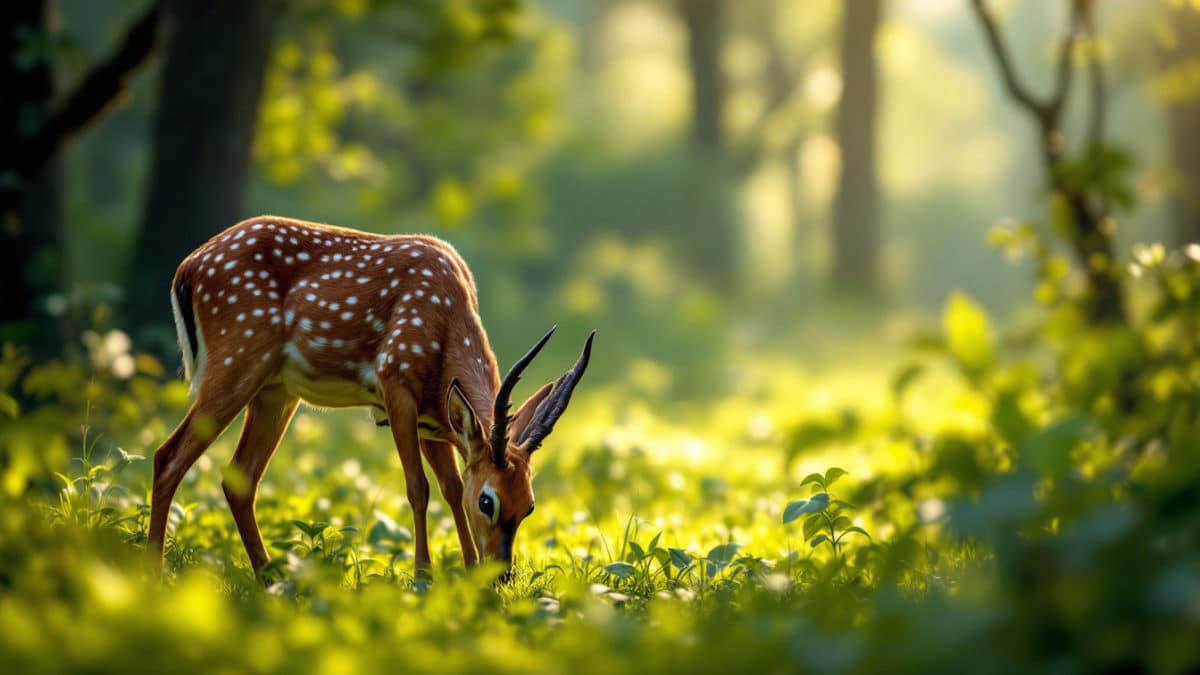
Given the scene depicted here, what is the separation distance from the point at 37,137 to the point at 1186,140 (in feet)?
42.6

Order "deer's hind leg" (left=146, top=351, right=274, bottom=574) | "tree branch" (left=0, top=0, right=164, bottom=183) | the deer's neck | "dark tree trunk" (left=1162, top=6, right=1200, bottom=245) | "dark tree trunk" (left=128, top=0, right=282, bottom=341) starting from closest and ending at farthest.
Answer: "deer's hind leg" (left=146, top=351, right=274, bottom=574) → the deer's neck → "tree branch" (left=0, top=0, right=164, bottom=183) → "dark tree trunk" (left=128, top=0, right=282, bottom=341) → "dark tree trunk" (left=1162, top=6, right=1200, bottom=245)

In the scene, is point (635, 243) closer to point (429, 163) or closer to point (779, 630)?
point (429, 163)

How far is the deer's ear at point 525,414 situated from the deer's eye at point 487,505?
1.14 feet

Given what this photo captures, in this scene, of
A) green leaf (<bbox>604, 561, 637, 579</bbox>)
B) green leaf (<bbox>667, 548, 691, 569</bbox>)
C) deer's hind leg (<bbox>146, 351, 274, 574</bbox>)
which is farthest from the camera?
deer's hind leg (<bbox>146, 351, 274, 574</bbox>)

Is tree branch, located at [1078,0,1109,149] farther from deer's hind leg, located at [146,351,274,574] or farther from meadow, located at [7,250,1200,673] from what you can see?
deer's hind leg, located at [146,351,274,574]

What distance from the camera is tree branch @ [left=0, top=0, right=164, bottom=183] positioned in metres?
7.95

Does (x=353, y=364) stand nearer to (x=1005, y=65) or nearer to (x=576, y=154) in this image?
(x=1005, y=65)

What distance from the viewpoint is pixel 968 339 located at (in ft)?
10.2

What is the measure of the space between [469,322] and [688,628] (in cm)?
244

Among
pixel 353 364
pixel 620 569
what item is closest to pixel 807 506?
pixel 620 569

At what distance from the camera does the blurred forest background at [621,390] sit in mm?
2643

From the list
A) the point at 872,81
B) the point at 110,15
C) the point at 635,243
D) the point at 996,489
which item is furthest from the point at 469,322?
the point at 635,243

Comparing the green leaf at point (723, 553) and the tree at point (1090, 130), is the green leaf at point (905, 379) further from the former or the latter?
the tree at point (1090, 130)

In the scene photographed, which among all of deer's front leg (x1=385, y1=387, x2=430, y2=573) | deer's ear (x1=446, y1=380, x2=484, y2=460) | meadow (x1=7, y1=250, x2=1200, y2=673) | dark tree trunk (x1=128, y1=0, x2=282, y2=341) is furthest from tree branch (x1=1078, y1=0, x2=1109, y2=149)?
dark tree trunk (x1=128, y1=0, x2=282, y2=341)
